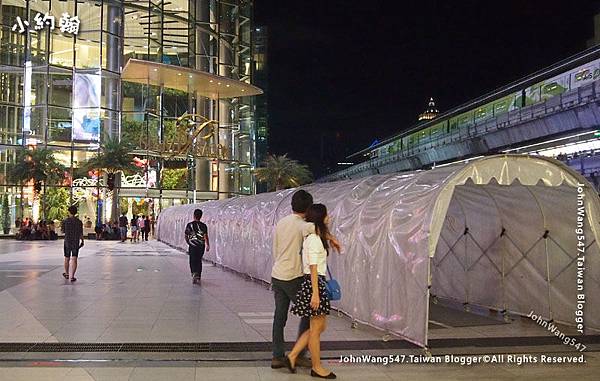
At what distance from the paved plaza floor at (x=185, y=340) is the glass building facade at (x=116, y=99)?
34805mm

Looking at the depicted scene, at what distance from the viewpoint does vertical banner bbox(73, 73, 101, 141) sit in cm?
4806

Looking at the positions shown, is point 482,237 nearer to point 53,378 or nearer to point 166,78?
point 53,378

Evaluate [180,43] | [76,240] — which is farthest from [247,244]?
[180,43]

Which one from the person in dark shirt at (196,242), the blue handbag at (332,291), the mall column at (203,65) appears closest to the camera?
the blue handbag at (332,291)

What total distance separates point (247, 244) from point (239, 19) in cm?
4802

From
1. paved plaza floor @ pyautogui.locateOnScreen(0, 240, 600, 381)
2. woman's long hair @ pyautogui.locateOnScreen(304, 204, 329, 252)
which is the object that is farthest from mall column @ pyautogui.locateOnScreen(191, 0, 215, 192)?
woman's long hair @ pyautogui.locateOnScreen(304, 204, 329, 252)

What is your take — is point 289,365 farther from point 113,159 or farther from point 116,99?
point 116,99

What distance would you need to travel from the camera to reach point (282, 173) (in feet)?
205

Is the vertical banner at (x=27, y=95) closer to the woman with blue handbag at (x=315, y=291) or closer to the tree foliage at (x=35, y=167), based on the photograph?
the tree foliage at (x=35, y=167)

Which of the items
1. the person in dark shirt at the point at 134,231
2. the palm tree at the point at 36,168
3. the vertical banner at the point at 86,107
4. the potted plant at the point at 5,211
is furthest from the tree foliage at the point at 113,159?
the potted plant at the point at 5,211

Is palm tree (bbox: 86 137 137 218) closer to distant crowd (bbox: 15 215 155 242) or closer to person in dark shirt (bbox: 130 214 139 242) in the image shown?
distant crowd (bbox: 15 215 155 242)

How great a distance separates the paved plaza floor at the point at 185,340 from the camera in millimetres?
6953

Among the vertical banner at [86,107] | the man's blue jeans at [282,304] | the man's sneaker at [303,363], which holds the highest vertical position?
the vertical banner at [86,107]

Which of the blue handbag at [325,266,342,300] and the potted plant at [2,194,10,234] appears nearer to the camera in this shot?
the blue handbag at [325,266,342,300]
